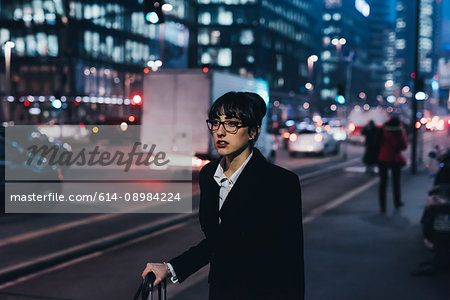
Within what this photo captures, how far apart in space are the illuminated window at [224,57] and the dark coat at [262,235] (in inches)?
4111

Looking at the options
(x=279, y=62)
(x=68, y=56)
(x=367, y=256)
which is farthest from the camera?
(x=279, y=62)

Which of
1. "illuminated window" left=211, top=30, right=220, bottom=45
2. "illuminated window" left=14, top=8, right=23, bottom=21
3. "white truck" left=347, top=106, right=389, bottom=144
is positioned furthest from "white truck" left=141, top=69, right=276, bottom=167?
"illuminated window" left=211, top=30, right=220, bottom=45

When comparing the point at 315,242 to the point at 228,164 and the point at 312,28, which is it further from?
the point at 312,28

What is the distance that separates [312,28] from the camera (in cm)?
12769

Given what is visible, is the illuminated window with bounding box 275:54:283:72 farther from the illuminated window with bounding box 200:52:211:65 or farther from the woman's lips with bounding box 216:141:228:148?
the woman's lips with bounding box 216:141:228:148

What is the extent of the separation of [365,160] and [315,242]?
11449mm

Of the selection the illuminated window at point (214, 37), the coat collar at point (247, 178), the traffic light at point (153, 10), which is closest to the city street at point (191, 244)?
the coat collar at point (247, 178)

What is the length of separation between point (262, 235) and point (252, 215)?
0.33 ft

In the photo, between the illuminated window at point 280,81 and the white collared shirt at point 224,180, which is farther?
the illuminated window at point 280,81

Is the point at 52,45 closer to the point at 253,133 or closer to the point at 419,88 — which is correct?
the point at 419,88

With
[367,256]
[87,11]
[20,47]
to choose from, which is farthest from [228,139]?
[87,11]

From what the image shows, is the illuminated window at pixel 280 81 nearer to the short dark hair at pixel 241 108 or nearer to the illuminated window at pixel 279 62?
the illuminated window at pixel 279 62

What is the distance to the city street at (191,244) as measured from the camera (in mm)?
6477

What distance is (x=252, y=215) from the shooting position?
103 inches
